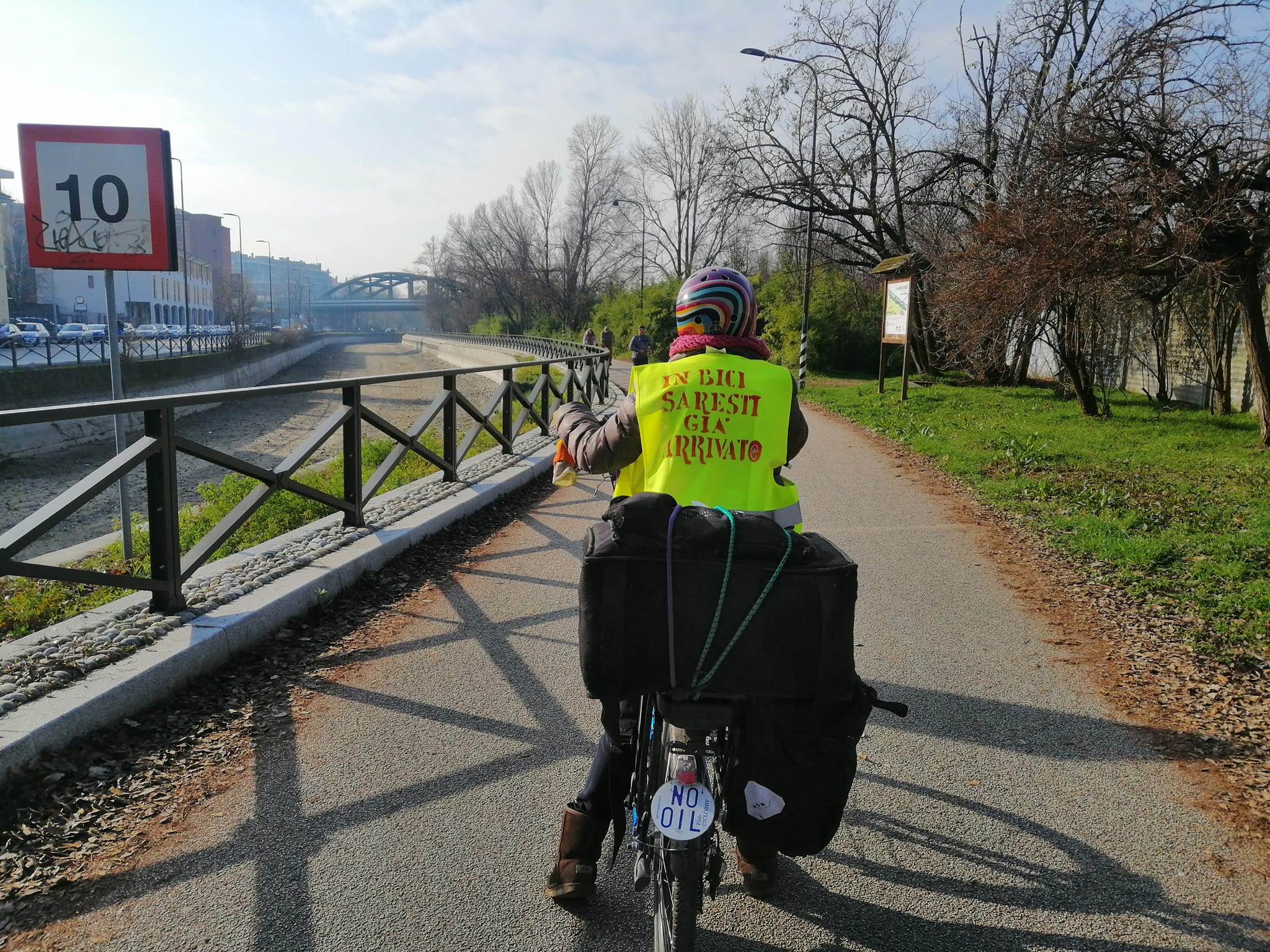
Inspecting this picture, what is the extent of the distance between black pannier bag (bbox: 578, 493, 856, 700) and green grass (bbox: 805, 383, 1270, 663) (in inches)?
159

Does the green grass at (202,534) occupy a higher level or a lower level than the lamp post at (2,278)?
lower

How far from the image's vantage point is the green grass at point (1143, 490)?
19.8 feet

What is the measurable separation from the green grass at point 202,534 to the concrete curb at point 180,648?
571 millimetres

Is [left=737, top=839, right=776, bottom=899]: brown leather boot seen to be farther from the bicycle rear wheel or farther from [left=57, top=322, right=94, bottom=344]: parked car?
[left=57, top=322, right=94, bottom=344]: parked car

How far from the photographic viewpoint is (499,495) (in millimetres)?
9672

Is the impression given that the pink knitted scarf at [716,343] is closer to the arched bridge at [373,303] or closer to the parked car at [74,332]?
the parked car at [74,332]

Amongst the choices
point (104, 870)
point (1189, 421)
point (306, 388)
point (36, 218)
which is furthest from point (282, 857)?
point (1189, 421)

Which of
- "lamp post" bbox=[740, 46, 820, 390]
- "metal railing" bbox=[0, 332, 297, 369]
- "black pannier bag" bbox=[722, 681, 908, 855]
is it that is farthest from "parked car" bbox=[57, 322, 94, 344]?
"black pannier bag" bbox=[722, 681, 908, 855]

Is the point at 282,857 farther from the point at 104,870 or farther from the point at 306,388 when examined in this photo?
the point at 306,388

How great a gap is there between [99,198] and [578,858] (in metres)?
5.32

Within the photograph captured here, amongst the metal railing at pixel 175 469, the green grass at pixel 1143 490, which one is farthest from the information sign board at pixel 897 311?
the metal railing at pixel 175 469

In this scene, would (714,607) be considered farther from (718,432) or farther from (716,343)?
(716,343)

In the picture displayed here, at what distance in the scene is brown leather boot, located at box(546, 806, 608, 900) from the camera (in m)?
2.83

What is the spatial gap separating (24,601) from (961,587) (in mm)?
6592
